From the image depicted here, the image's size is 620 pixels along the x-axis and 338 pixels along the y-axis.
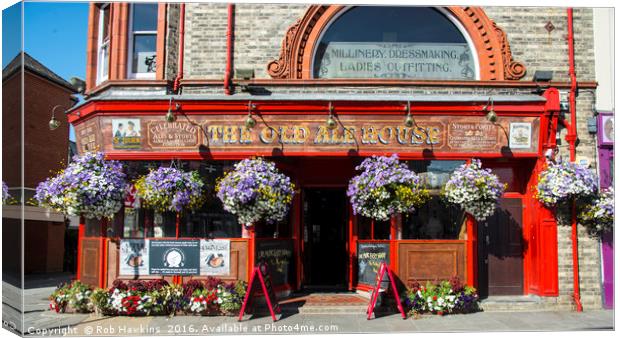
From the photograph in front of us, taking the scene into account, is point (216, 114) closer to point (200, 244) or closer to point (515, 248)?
point (200, 244)

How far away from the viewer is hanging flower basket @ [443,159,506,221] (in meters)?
9.27

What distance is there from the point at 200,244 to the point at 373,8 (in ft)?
17.4

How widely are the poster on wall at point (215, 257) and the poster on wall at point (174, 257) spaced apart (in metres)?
0.09

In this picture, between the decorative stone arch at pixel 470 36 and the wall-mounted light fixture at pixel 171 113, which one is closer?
the wall-mounted light fixture at pixel 171 113

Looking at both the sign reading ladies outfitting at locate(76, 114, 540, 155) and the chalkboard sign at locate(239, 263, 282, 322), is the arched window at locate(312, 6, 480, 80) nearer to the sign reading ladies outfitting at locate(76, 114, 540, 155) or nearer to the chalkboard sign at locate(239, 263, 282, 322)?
the sign reading ladies outfitting at locate(76, 114, 540, 155)

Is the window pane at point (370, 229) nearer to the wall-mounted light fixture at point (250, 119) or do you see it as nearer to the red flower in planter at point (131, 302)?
the wall-mounted light fixture at point (250, 119)

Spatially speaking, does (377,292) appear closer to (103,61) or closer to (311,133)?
(311,133)

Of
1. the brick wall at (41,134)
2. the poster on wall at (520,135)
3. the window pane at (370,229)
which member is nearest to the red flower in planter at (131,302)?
the brick wall at (41,134)

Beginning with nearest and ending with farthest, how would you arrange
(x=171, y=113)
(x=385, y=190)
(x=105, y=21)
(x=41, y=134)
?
(x=385, y=190), (x=171, y=113), (x=41, y=134), (x=105, y=21)

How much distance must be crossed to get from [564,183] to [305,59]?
493cm

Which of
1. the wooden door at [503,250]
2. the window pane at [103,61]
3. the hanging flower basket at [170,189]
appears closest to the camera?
the hanging flower basket at [170,189]

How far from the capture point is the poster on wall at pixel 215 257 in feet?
31.2

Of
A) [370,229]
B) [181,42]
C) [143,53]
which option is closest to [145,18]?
[143,53]

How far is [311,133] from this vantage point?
32.0ft
